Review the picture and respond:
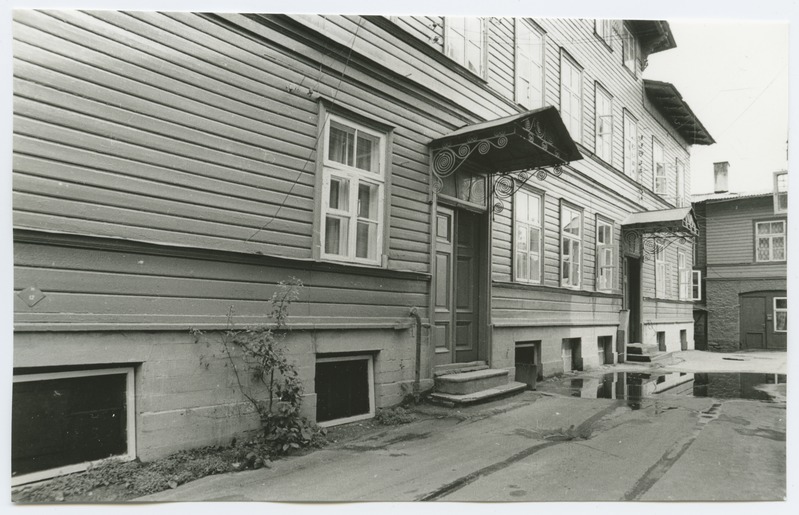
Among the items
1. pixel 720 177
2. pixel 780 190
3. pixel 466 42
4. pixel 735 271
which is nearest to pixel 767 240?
pixel 720 177

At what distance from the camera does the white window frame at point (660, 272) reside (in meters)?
17.6

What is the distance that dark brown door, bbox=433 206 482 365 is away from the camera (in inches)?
320

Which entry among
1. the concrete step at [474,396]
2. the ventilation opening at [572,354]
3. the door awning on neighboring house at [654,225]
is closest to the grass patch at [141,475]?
the concrete step at [474,396]

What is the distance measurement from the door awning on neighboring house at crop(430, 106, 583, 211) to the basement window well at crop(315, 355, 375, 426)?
2861 mm

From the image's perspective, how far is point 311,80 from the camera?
19.9ft

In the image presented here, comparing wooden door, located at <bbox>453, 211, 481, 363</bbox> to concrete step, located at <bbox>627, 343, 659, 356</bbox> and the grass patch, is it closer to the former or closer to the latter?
the grass patch

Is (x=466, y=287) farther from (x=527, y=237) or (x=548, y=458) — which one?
(x=548, y=458)

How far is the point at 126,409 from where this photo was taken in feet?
14.7

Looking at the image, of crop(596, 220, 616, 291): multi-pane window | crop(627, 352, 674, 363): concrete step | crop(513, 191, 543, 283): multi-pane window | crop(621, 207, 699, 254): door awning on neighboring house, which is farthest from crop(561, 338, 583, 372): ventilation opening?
crop(621, 207, 699, 254): door awning on neighboring house

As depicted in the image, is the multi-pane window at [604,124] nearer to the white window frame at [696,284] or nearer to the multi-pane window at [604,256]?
the multi-pane window at [604,256]

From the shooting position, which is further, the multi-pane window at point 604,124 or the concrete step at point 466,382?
the multi-pane window at point 604,124

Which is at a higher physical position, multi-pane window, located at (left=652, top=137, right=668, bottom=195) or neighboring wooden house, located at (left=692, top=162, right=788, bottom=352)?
multi-pane window, located at (left=652, top=137, right=668, bottom=195)

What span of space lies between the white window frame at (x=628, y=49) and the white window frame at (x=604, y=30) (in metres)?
0.47
